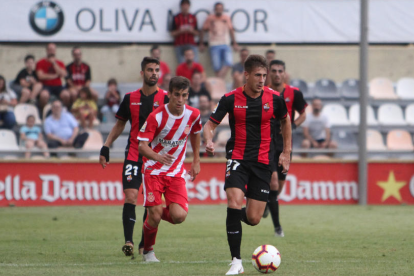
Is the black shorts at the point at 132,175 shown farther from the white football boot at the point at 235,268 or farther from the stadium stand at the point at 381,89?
the stadium stand at the point at 381,89

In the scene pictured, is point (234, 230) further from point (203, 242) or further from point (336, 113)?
point (336, 113)

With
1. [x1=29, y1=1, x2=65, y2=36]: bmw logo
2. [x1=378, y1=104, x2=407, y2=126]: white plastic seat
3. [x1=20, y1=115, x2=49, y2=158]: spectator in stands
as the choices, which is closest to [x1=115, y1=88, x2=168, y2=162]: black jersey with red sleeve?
[x1=20, y1=115, x2=49, y2=158]: spectator in stands

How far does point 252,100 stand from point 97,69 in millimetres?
12012

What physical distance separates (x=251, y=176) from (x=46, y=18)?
1224 cm

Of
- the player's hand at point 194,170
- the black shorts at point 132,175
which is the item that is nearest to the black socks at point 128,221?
the black shorts at point 132,175

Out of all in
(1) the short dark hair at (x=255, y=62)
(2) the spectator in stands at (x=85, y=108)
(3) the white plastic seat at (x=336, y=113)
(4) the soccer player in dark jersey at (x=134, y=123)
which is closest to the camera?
(1) the short dark hair at (x=255, y=62)

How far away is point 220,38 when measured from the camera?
1759 centimetres

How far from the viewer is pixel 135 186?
787 cm

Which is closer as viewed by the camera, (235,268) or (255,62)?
(235,268)

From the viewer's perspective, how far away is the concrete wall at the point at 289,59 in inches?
715

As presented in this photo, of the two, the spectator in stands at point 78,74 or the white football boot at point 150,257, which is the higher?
the spectator in stands at point 78,74

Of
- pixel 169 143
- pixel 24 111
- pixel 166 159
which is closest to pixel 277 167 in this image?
pixel 169 143

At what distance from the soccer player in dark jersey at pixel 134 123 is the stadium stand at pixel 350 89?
434 inches

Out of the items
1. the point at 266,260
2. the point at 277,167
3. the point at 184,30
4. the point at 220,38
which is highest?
the point at 184,30
